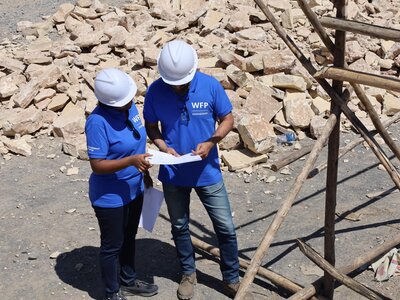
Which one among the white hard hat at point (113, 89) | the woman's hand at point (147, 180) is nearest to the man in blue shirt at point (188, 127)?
the woman's hand at point (147, 180)

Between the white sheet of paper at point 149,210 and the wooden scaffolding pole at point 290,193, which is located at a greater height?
the wooden scaffolding pole at point 290,193

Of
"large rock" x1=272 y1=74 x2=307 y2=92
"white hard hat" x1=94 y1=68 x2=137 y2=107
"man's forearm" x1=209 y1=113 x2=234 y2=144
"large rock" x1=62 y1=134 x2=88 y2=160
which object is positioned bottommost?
"large rock" x1=62 y1=134 x2=88 y2=160

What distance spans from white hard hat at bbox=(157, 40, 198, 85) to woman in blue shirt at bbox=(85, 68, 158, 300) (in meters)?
0.26

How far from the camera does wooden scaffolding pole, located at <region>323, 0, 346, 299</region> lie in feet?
15.8

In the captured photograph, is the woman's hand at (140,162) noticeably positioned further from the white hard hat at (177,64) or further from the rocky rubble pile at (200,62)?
the rocky rubble pile at (200,62)

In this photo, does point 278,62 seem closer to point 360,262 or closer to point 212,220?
point 360,262

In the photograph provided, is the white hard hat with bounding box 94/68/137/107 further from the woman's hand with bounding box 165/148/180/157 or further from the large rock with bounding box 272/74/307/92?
the large rock with bounding box 272/74/307/92

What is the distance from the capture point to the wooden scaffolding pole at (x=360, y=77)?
4.48 meters

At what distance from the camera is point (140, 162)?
5.01 m

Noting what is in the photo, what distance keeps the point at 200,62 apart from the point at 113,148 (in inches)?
184

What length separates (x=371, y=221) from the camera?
272 inches

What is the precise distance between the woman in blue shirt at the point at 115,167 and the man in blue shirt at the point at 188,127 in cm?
18

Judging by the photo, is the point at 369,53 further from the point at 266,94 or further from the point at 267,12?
the point at 267,12

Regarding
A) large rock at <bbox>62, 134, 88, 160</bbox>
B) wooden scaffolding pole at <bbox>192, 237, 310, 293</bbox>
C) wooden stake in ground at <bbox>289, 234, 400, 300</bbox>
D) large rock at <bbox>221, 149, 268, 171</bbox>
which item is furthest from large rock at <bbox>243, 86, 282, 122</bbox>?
wooden stake in ground at <bbox>289, 234, 400, 300</bbox>
